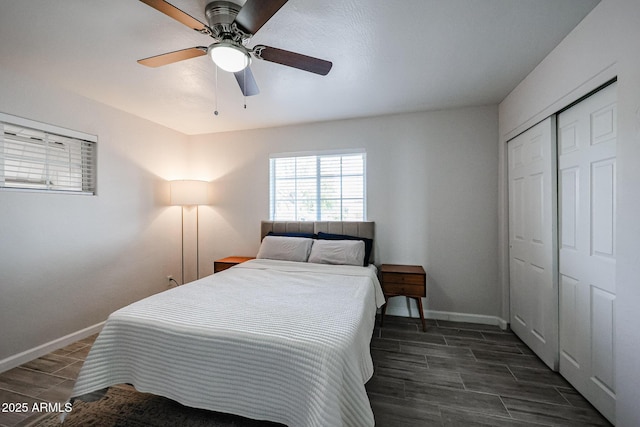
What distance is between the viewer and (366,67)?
2.20 metres

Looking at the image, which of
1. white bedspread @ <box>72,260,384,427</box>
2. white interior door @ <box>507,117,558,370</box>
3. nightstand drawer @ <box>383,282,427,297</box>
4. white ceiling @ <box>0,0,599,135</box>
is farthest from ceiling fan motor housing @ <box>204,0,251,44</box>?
nightstand drawer @ <box>383,282,427,297</box>

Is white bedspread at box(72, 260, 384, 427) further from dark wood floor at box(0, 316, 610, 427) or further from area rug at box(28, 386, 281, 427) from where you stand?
dark wood floor at box(0, 316, 610, 427)

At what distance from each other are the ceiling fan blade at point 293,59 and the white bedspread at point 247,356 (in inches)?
62.0

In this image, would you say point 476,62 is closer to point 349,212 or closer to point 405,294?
point 349,212

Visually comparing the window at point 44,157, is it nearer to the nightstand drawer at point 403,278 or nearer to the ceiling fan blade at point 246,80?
the ceiling fan blade at point 246,80

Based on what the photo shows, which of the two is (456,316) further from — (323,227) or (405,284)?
(323,227)

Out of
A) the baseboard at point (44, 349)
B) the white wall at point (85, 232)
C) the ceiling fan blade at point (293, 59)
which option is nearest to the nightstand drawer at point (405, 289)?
the ceiling fan blade at point (293, 59)

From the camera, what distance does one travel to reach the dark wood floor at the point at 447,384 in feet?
5.36

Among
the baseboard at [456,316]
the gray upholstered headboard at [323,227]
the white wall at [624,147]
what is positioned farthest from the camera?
the gray upholstered headboard at [323,227]

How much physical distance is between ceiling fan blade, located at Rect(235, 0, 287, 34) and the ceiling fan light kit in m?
0.12

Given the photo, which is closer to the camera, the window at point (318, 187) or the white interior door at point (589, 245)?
the white interior door at point (589, 245)

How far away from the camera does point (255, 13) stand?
1283mm

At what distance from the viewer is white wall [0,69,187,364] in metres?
2.23

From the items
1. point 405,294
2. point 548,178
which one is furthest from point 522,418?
point 548,178
